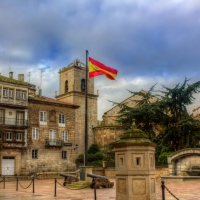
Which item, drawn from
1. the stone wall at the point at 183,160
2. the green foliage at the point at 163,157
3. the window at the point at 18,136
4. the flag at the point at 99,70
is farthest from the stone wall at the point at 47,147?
the flag at the point at 99,70

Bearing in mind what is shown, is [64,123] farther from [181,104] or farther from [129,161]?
[129,161]

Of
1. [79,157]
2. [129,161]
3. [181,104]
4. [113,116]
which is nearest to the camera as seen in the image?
[129,161]

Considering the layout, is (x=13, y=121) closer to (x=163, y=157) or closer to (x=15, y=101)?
(x=15, y=101)

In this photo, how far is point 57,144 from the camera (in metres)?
40.0

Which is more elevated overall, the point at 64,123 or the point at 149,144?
the point at 64,123

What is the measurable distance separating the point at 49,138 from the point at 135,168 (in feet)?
104

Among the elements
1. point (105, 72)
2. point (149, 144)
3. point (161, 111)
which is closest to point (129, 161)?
point (149, 144)

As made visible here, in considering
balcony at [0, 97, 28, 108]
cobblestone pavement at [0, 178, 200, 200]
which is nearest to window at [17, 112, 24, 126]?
balcony at [0, 97, 28, 108]

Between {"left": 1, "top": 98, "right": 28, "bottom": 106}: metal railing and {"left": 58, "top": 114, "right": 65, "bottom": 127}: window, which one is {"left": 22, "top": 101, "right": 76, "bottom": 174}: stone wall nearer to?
{"left": 58, "top": 114, "right": 65, "bottom": 127}: window

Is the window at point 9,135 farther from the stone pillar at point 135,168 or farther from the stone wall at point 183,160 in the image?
the stone pillar at point 135,168

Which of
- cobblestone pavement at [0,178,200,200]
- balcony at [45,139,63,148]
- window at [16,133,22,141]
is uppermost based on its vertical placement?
window at [16,133,22,141]

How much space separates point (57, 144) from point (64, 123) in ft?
10.7

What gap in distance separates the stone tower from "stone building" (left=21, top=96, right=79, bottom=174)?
6347mm

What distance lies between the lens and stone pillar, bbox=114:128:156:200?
919 centimetres
